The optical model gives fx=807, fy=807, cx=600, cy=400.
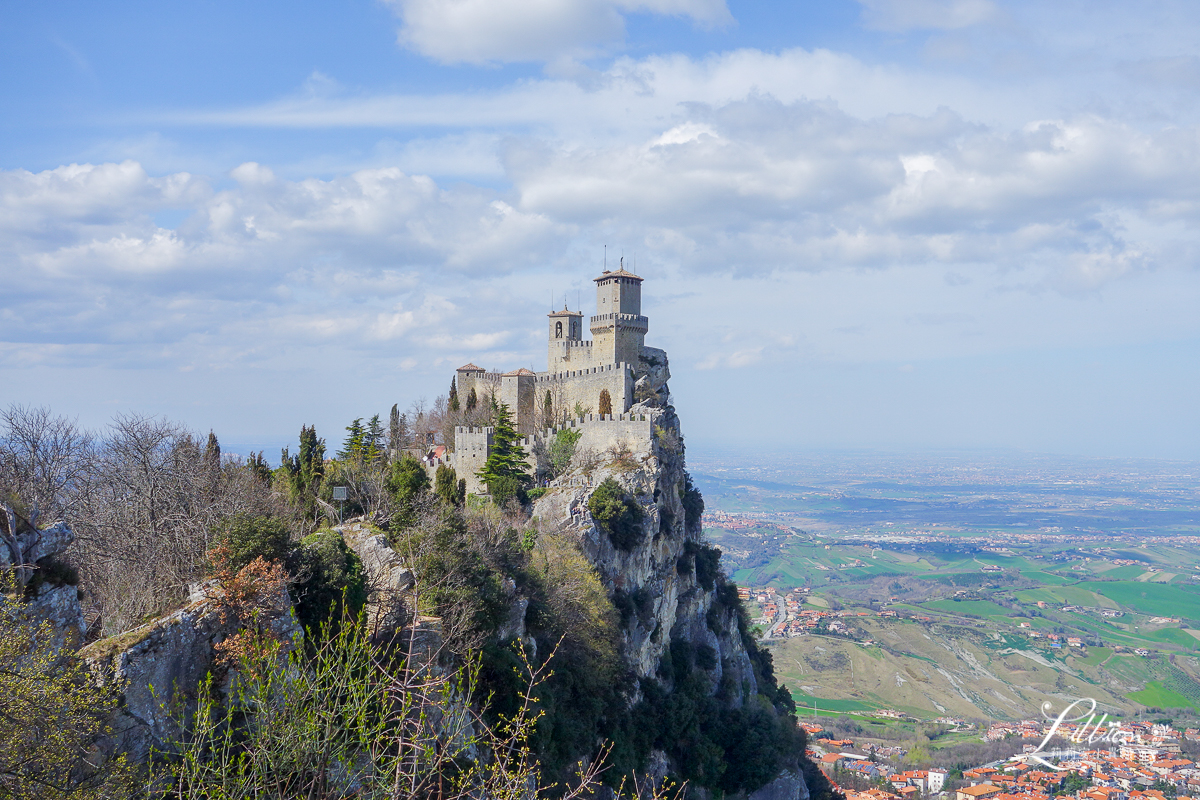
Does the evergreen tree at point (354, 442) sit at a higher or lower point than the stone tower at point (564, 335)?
lower

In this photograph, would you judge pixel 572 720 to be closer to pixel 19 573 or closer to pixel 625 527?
pixel 625 527

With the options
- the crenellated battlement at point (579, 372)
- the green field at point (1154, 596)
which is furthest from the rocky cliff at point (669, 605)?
the green field at point (1154, 596)

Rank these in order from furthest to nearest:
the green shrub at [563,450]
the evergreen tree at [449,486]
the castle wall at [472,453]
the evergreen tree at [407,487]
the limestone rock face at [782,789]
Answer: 1. the green shrub at [563,450]
2. the castle wall at [472,453]
3. the limestone rock face at [782,789]
4. the evergreen tree at [449,486]
5. the evergreen tree at [407,487]

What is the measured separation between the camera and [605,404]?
46.4 meters

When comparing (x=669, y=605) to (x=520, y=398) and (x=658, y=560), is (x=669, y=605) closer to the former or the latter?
(x=658, y=560)

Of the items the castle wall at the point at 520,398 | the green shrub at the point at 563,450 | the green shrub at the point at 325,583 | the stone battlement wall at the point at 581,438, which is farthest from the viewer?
the castle wall at the point at 520,398

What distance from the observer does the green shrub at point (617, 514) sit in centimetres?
3738

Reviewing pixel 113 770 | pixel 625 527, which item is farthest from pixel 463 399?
pixel 113 770

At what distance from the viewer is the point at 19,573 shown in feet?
40.1

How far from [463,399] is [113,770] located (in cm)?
4496

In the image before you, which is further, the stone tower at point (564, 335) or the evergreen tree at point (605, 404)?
the stone tower at point (564, 335)

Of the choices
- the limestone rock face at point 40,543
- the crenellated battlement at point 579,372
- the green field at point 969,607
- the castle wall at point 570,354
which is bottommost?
the green field at point 969,607

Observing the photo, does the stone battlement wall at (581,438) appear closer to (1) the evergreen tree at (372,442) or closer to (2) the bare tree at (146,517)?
(1) the evergreen tree at (372,442)

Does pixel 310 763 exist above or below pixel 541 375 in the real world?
below
